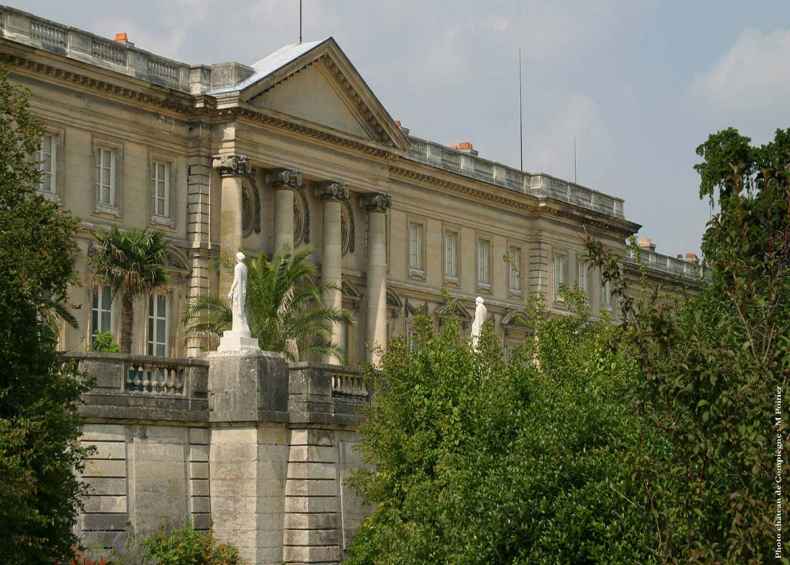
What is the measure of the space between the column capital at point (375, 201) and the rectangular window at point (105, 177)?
43.6 feet

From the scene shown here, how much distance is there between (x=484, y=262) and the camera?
78.7 meters

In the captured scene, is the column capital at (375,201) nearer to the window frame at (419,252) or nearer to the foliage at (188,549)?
the window frame at (419,252)

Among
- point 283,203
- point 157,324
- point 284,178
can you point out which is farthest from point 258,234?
point 157,324

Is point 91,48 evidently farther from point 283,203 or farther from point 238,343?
point 238,343

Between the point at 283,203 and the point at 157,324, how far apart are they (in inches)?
268

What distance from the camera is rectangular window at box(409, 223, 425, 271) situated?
74.2m

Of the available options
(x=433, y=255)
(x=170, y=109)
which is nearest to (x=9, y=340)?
(x=170, y=109)

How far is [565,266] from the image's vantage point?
83312mm

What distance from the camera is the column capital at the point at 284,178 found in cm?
6488

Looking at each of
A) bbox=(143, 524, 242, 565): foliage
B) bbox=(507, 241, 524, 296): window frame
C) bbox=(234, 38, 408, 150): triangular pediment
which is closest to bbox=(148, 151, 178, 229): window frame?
bbox=(234, 38, 408, 150): triangular pediment

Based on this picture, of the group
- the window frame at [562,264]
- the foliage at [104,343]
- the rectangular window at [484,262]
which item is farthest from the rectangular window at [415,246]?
the foliage at [104,343]

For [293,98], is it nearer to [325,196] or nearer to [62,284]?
[325,196]

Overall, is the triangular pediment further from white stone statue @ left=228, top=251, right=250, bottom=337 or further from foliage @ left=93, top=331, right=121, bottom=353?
white stone statue @ left=228, top=251, right=250, bottom=337

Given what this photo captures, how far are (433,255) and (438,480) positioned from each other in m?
42.9
